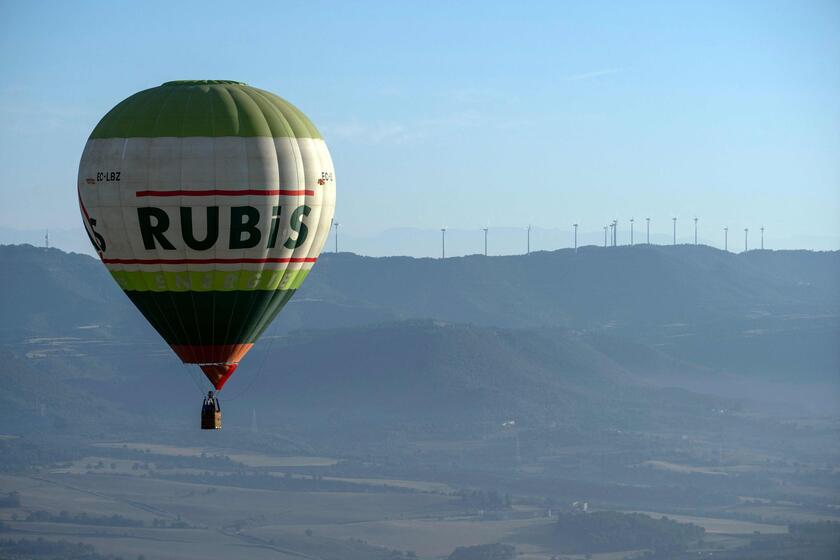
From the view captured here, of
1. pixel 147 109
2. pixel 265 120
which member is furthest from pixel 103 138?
pixel 265 120

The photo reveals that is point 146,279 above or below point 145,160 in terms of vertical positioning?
below

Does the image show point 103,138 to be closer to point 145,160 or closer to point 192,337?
point 145,160

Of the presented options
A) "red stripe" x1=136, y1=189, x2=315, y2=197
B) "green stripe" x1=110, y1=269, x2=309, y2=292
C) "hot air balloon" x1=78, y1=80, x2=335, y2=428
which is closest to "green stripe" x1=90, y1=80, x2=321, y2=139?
"hot air balloon" x1=78, y1=80, x2=335, y2=428

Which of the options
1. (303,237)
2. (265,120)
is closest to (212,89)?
(265,120)

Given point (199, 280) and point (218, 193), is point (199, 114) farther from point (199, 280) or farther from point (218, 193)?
point (199, 280)

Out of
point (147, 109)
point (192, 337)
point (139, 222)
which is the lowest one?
point (192, 337)

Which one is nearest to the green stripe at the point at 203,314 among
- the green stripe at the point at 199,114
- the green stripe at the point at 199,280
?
the green stripe at the point at 199,280
